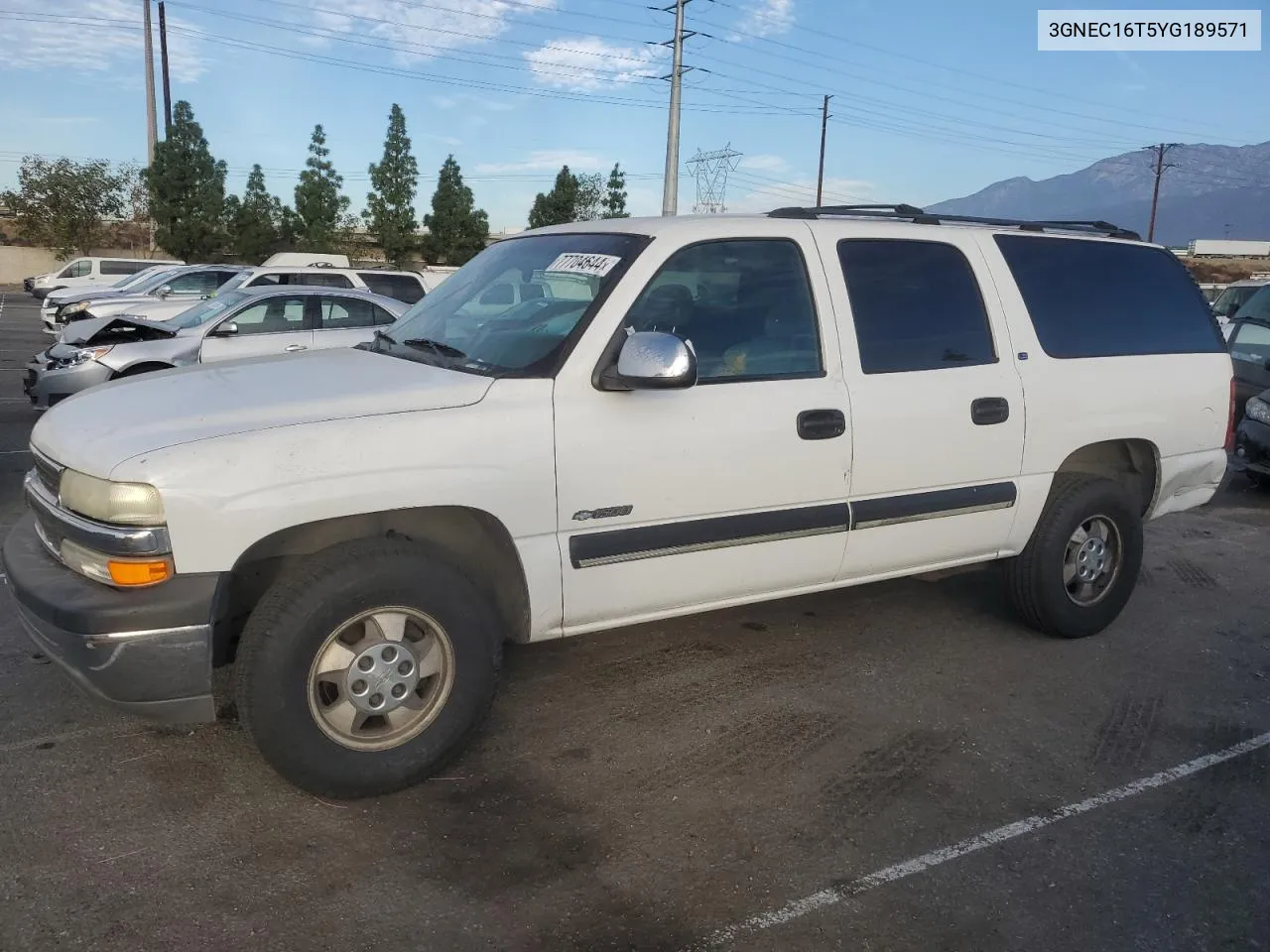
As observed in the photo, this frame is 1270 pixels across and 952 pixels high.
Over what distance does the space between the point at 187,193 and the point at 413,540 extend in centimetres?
5109

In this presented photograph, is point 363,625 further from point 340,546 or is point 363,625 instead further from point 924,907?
point 924,907

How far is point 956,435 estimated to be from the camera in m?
4.30

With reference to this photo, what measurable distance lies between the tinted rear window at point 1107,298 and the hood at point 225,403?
2.78 metres

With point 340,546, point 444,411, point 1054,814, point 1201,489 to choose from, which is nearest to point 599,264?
point 444,411

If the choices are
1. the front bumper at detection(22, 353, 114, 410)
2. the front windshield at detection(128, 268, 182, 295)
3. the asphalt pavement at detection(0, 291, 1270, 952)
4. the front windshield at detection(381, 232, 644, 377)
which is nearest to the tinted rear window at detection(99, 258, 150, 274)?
the front windshield at detection(128, 268, 182, 295)

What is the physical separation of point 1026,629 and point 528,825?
310 centimetres

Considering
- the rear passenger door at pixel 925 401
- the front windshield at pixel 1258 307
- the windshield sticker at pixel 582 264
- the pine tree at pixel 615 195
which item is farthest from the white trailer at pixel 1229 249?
the windshield sticker at pixel 582 264

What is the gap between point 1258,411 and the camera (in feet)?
29.0

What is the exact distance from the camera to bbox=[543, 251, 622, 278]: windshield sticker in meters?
3.72

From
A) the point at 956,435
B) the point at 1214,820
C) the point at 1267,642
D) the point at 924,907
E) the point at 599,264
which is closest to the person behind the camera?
the point at 924,907

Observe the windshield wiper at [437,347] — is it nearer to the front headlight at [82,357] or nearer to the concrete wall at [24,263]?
the front headlight at [82,357]

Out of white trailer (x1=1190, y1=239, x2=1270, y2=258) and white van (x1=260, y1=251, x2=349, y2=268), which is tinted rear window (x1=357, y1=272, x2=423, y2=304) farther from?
white trailer (x1=1190, y1=239, x2=1270, y2=258)

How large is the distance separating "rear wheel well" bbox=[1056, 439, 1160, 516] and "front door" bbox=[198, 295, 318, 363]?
24.9 feet

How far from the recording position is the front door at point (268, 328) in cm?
1010
